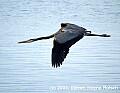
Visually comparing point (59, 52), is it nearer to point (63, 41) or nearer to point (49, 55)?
point (63, 41)

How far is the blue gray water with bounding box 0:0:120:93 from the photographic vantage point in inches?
377

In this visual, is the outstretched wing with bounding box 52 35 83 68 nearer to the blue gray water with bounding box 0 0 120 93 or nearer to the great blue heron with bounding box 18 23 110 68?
the great blue heron with bounding box 18 23 110 68

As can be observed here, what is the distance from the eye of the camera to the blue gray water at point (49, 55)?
9.57m

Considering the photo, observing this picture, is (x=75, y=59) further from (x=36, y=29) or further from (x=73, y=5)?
(x=73, y=5)

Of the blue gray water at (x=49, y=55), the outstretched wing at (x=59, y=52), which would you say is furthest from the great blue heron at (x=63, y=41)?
the blue gray water at (x=49, y=55)

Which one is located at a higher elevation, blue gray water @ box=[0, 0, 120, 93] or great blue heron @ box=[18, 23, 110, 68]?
great blue heron @ box=[18, 23, 110, 68]

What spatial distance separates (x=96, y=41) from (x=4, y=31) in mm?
3067

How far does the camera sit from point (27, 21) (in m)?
16.9

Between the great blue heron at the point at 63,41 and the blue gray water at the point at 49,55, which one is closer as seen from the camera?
the great blue heron at the point at 63,41

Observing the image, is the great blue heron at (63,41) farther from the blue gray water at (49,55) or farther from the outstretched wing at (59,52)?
the blue gray water at (49,55)

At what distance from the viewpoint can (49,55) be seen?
1193cm

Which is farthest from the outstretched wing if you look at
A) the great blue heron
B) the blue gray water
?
the blue gray water

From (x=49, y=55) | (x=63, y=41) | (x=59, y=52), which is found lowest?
(x=49, y=55)

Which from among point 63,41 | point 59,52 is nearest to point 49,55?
point 59,52
